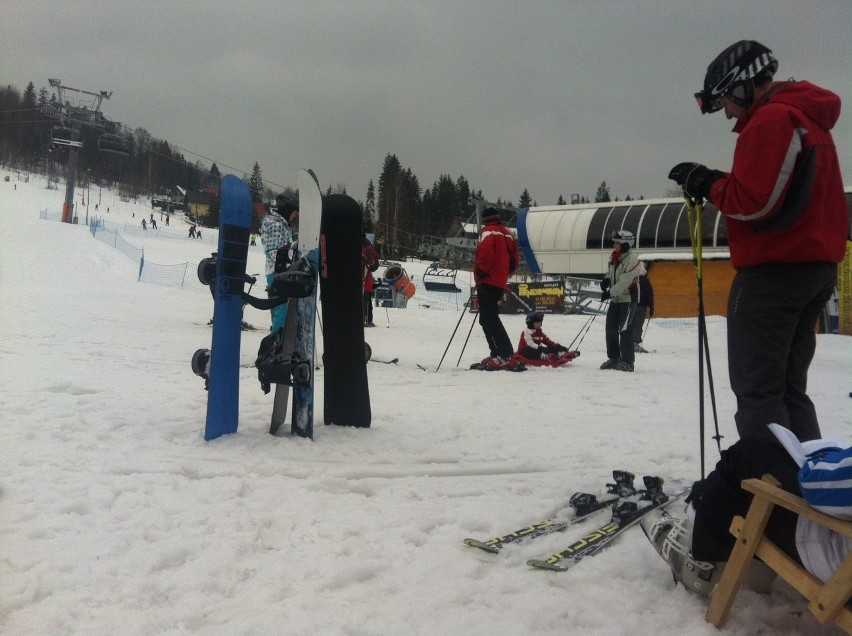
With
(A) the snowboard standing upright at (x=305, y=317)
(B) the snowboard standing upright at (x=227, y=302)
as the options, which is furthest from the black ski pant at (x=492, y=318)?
(B) the snowboard standing upright at (x=227, y=302)

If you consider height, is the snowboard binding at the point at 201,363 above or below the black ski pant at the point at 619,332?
below

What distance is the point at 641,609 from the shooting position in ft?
6.39

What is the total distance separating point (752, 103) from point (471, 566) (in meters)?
2.29

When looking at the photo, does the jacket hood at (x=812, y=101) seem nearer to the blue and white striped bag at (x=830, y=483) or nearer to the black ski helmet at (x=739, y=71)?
the black ski helmet at (x=739, y=71)

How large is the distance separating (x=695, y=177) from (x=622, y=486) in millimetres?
1522

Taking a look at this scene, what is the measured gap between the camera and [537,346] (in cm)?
832

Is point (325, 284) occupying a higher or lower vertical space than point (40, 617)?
higher

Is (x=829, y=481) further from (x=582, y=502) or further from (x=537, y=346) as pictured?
(x=537, y=346)

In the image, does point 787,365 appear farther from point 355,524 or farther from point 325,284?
point 325,284

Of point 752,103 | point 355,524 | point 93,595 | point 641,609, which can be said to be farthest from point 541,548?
point 752,103

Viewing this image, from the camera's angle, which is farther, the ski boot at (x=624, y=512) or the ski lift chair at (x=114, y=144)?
the ski lift chair at (x=114, y=144)

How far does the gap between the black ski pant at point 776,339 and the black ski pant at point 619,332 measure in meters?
5.34

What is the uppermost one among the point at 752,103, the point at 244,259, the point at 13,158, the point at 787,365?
the point at 13,158

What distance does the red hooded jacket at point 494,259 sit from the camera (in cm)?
764
